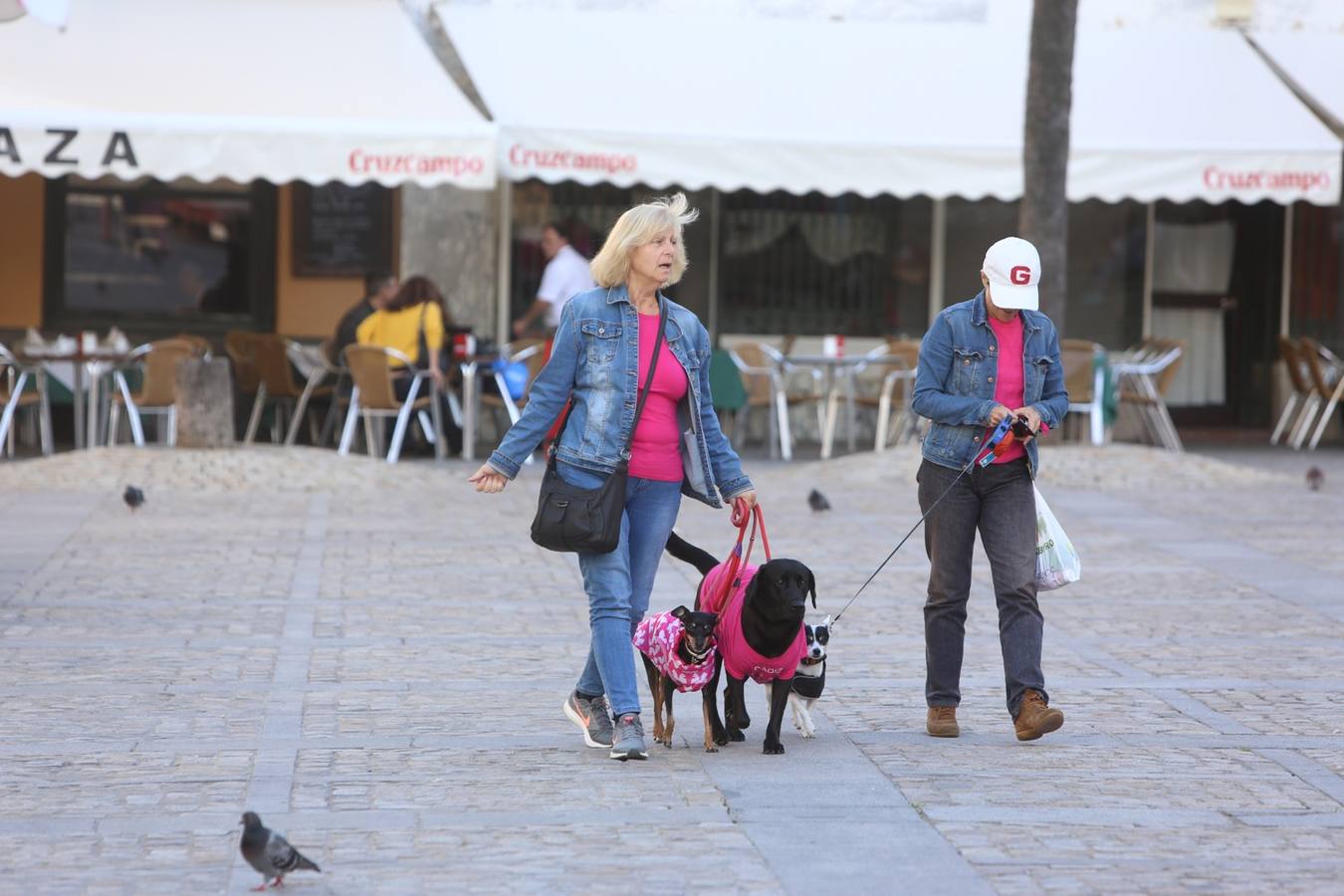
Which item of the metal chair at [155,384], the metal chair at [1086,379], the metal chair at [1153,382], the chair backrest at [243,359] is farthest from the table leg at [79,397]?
the metal chair at [1153,382]

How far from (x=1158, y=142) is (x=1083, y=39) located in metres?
3.22

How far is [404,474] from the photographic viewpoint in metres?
13.7

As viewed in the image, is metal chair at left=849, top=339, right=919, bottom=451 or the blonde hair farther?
metal chair at left=849, top=339, right=919, bottom=451

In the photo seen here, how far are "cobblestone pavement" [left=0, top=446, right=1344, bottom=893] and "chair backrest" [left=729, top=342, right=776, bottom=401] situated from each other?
15.2 ft

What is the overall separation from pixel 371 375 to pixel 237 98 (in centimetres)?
236

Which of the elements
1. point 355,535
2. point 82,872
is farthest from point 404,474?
point 82,872

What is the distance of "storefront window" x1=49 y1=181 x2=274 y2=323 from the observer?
690 inches

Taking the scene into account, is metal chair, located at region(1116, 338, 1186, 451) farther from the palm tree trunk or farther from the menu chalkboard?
the menu chalkboard

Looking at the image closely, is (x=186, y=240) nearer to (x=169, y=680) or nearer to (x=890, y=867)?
(x=169, y=680)

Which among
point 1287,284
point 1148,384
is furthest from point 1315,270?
point 1148,384

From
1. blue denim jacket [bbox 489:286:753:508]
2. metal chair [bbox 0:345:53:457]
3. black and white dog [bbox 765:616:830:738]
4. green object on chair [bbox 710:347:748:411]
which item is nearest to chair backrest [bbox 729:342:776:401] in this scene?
green object on chair [bbox 710:347:748:411]

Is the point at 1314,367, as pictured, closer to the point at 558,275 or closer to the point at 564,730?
the point at 558,275

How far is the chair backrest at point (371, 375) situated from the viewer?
14.5 m

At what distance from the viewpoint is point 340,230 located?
58.5 feet
